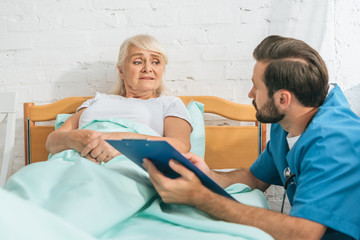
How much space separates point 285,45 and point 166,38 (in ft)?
3.28

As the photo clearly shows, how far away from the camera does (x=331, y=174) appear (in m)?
0.76

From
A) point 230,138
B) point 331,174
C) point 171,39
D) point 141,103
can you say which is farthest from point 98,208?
point 171,39

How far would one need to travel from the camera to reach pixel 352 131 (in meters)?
0.81

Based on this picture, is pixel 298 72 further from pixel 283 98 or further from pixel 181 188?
pixel 181 188

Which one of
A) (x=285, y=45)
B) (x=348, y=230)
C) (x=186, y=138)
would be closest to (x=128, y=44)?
(x=186, y=138)

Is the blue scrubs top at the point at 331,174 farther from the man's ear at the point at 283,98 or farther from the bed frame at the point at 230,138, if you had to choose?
the bed frame at the point at 230,138

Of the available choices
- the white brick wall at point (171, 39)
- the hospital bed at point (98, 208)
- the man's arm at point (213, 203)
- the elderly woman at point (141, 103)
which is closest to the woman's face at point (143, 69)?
the elderly woman at point (141, 103)

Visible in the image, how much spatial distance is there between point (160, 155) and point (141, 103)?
92cm

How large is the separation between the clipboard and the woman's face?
876mm

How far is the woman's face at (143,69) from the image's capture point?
1669mm

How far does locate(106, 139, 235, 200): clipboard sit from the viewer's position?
0.70 meters

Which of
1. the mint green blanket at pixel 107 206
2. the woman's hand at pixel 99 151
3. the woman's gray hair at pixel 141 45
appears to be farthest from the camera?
the woman's gray hair at pixel 141 45

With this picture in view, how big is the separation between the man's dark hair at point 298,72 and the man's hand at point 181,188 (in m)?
0.32

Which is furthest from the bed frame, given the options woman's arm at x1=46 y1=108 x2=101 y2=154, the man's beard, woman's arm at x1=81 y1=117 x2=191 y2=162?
the man's beard
